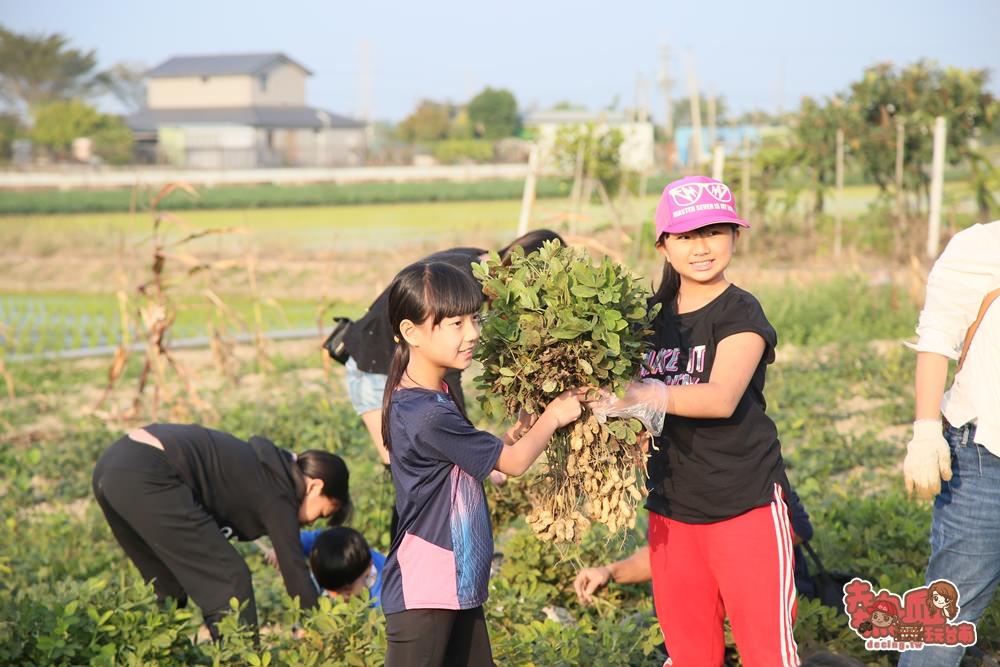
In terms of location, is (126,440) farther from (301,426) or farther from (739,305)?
(301,426)

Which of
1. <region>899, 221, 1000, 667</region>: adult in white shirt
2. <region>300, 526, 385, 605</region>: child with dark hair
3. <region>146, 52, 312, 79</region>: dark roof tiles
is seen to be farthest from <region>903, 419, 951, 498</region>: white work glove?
<region>146, 52, 312, 79</region>: dark roof tiles

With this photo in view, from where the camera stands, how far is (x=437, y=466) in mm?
2801

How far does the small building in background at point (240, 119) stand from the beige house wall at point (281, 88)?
2.5 inches

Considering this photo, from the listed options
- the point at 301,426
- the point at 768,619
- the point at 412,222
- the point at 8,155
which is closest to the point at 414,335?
the point at 768,619

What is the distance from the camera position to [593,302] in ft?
9.25

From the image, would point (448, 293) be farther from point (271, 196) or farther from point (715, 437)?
point (271, 196)

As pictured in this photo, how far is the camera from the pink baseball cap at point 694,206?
298 centimetres

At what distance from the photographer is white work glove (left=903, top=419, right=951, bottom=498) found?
2.91 m

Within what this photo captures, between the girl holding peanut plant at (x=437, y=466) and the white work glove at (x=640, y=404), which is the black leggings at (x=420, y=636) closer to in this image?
the girl holding peanut plant at (x=437, y=466)

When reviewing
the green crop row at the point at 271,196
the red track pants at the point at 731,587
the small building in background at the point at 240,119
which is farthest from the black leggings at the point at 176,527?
the small building in background at the point at 240,119

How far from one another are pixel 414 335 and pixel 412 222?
27221 mm

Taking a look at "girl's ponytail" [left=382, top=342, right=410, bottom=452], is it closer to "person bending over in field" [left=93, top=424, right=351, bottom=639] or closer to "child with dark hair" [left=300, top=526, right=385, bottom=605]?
"person bending over in field" [left=93, top=424, right=351, bottom=639]

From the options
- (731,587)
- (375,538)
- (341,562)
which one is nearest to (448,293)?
(731,587)

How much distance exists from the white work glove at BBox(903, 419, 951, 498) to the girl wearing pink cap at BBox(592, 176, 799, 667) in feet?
1.19
